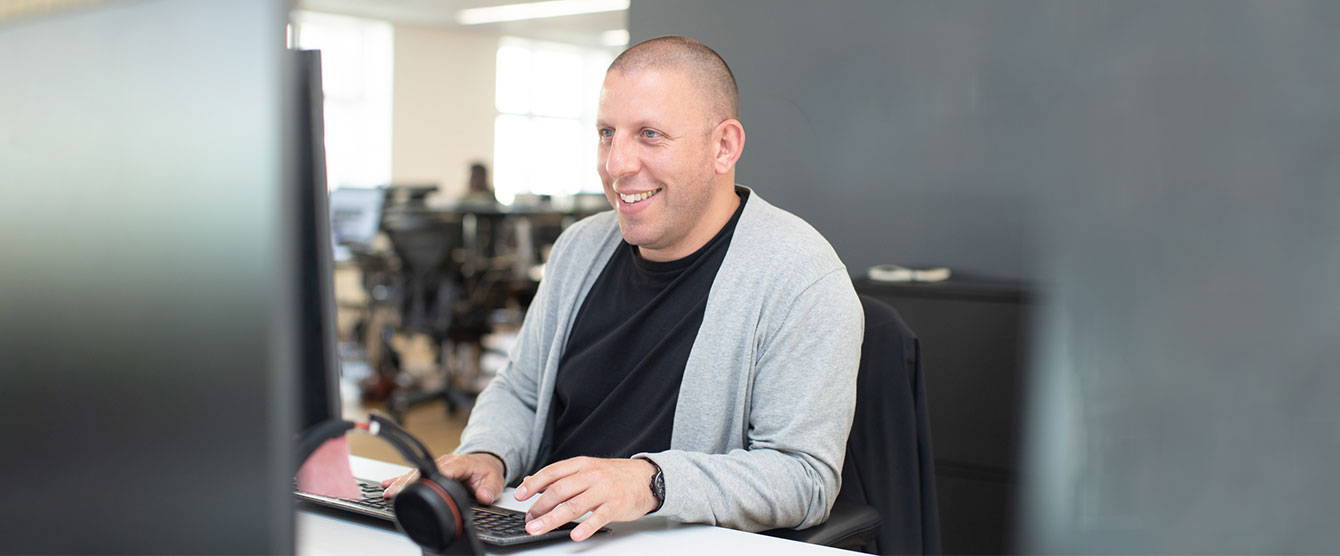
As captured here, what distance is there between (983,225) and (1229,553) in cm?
95

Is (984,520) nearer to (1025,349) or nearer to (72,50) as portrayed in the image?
(1025,349)

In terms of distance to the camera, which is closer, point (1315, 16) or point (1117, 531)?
point (1315, 16)

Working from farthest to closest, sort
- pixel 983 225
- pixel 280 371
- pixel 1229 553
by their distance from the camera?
pixel 983 225
pixel 1229 553
pixel 280 371

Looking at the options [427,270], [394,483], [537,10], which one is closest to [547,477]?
[394,483]

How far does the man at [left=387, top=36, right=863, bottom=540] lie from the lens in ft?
4.58

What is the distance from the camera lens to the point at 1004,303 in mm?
2627

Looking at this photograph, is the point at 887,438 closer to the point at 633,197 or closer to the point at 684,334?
the point at 684,334

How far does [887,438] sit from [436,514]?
88 centimetres

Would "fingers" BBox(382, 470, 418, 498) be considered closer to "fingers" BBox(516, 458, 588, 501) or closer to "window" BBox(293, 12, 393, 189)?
"fingers" BBox(516, 458, 588, 501)

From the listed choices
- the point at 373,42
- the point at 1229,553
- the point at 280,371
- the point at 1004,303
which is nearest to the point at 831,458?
the point at 280,371

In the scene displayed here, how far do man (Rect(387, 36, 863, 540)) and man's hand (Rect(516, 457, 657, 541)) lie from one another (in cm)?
7

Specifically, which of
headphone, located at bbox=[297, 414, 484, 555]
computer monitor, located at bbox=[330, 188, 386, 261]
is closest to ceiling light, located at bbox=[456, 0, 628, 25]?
computer monitor, located at bbox=[330, 188, 386, 261]

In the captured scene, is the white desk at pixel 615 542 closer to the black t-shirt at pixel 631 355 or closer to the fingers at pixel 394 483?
→ the fingers at pixel 394 483

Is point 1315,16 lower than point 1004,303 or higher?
higher
